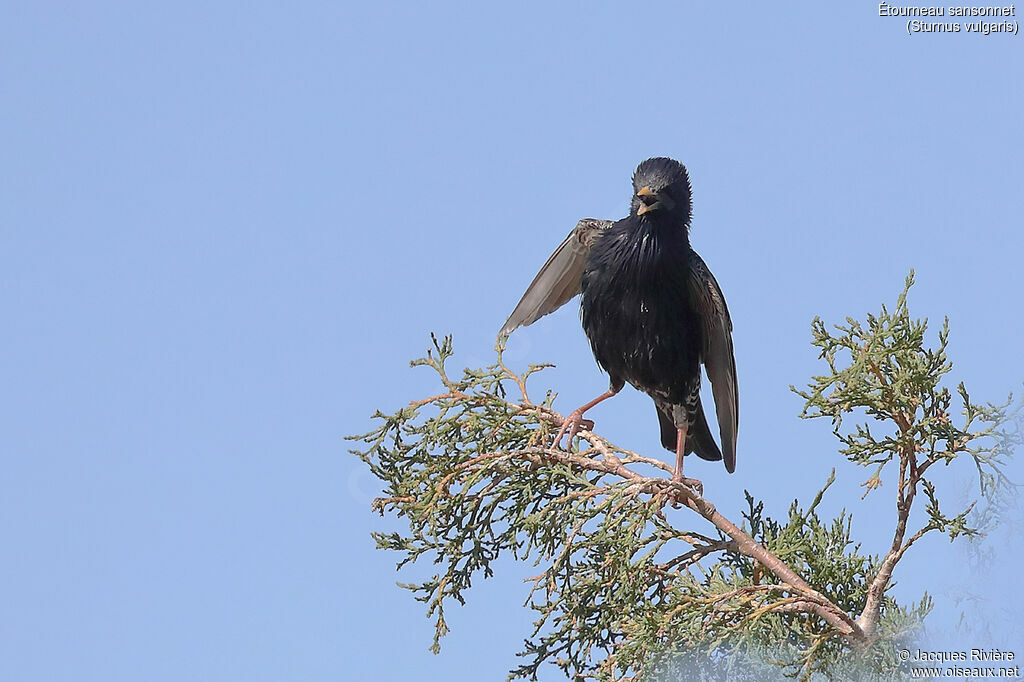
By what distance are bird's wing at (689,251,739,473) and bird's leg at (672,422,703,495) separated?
0.28 meters

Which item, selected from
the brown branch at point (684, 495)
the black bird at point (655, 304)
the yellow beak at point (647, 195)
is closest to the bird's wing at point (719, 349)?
the black bird at point (655, 304)

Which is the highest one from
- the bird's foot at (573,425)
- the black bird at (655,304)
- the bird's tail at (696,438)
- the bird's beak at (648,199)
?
the bird's beak at (648,199)

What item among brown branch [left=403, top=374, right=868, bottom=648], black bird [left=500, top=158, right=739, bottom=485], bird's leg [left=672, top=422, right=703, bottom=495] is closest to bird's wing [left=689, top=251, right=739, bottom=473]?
black bird [left=500, top=158, right=739, bottom=485]

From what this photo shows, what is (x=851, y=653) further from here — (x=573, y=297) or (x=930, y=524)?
(x=573, y=297)

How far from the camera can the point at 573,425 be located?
6547mm

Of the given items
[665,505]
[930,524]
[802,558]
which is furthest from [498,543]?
[930,524]

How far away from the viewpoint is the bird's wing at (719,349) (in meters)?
7.43

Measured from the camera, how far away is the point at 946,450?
5953mm

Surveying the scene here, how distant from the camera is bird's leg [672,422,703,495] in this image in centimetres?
673

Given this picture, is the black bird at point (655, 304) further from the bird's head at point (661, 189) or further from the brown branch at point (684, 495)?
the brown branch at point (684, 495)

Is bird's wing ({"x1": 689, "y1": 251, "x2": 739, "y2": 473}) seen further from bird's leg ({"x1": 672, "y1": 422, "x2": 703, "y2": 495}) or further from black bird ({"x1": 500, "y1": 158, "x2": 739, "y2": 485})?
bird's leg ({"x1": 672, "y1": 422, "x2": 703, "y2": 495})

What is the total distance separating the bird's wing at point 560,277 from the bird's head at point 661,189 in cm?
43

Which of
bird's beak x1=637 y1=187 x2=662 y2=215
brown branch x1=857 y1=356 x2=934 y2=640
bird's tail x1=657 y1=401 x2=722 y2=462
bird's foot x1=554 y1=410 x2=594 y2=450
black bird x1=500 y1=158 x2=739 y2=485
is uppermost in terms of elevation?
bird's beak x1=637 y1=187 x2=662 y2=215

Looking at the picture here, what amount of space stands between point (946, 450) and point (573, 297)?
2720 millimetres
